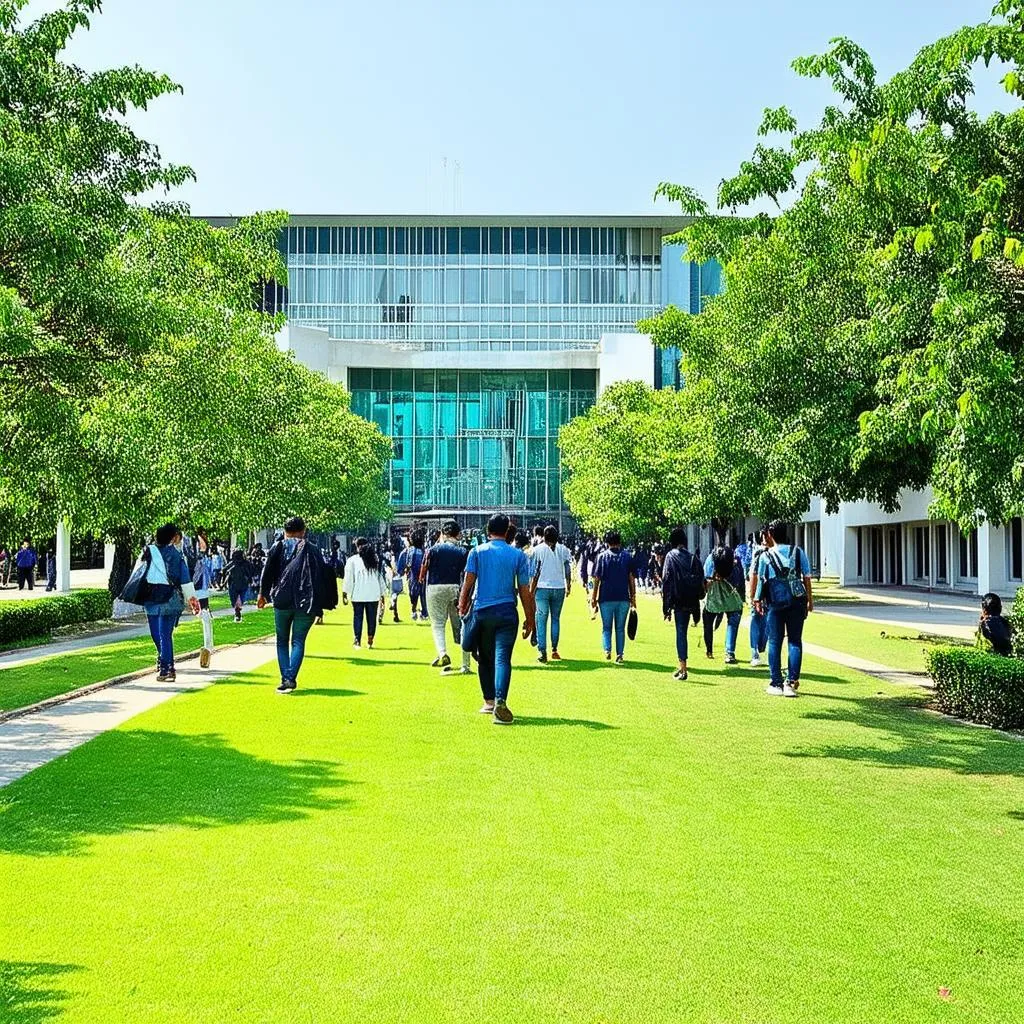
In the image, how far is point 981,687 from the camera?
11.6 metres

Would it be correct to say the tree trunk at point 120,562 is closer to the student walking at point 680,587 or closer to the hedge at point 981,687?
the student walking at point 680,587

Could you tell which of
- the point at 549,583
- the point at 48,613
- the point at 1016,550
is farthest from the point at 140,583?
the point at 1016,550

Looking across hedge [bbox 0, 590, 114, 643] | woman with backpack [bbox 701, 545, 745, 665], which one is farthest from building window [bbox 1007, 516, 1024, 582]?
hedge [bbox 0, 590, 114, 643]

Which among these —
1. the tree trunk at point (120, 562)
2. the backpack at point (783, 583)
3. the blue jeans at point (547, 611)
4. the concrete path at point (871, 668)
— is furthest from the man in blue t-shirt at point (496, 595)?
the tree trunk at point (120, 562)

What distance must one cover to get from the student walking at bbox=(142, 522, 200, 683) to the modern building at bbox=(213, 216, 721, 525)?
65.9 meters

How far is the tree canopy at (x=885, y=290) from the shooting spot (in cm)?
822

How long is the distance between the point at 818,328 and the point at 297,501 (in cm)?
2462

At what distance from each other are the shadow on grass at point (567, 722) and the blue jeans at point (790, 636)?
3287 millimetres

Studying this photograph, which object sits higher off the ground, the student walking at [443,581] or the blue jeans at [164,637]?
the student walking at [443,581]

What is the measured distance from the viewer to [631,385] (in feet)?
161

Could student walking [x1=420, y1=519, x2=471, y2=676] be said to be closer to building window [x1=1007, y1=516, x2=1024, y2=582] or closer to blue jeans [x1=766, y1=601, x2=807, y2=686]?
blue jeans [x1=766, y1=601, x2=807, y2=686]

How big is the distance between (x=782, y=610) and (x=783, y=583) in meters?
0.36

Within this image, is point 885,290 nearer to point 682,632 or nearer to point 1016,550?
point 682,632

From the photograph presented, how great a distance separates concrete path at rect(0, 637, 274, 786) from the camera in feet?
29.0
